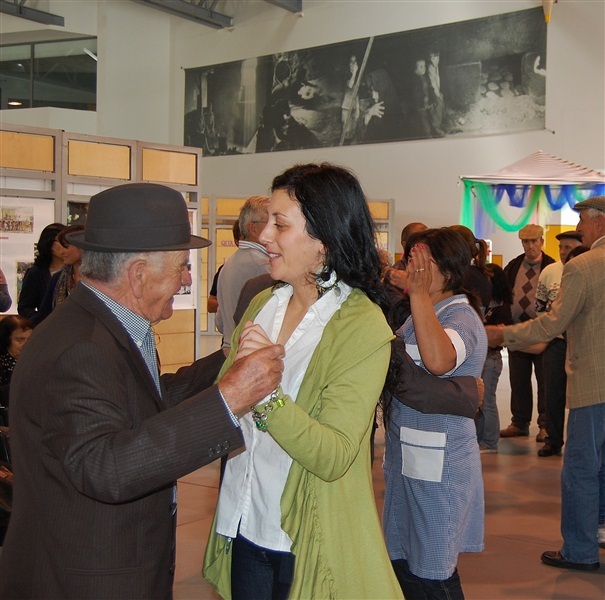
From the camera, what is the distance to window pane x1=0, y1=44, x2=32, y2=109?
19.9m

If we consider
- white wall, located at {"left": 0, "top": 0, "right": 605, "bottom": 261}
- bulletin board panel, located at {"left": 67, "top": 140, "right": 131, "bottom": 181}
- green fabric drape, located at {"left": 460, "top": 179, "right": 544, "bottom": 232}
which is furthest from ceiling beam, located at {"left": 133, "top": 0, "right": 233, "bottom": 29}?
bulletin board panel, located at {"left": 67, "top": 140, "right": 131, "bottom": 181}

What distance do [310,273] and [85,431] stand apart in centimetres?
70

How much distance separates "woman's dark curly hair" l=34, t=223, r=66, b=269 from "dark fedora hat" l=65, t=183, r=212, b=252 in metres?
4.09

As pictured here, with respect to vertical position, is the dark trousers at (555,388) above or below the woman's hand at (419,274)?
below

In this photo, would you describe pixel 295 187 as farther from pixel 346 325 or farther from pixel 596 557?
pixel 596 557

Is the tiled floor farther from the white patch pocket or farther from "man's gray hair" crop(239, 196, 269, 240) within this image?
"man's gray hair" crop(239, 196, 269, 240)

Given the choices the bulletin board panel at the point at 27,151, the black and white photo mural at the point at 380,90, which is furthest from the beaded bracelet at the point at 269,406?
the black and white photo mural at the point at 380,90

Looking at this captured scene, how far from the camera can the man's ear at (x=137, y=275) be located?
1.76 metres

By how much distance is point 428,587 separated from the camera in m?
2.67

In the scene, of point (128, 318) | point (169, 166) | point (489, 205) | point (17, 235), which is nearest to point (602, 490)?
point (128, 318)

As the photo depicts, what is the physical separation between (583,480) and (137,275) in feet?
10.6

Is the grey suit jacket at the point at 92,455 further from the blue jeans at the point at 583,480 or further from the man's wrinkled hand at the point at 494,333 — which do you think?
the blue jeans at the point at 583,480

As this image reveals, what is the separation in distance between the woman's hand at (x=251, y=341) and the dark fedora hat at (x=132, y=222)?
0.83 feet

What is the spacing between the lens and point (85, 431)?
1.50 metres
